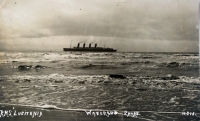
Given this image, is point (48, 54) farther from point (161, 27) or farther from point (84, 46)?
point (161, 27)

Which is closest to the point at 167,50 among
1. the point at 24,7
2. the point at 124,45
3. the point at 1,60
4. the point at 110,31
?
the point at 124,45

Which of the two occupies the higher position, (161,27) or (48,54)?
(161,27)

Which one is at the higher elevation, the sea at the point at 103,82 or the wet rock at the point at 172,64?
the wet rock at the point at 172,64

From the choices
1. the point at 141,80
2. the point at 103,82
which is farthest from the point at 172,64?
the point at 103,82

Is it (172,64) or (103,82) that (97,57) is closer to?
(103,82)

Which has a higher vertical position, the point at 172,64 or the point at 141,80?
the point at 172,64

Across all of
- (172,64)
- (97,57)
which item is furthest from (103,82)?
(172,64)

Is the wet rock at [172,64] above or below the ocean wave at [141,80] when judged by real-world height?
above
